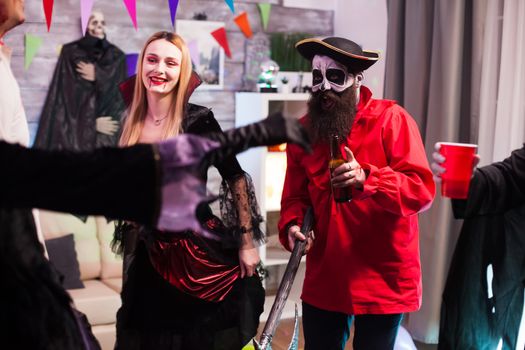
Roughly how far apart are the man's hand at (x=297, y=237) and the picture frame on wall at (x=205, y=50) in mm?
2469

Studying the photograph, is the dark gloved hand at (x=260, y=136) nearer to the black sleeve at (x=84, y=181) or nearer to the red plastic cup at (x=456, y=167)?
the black sleeve at (x=84, y=181)

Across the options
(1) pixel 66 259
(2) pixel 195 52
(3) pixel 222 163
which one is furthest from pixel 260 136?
(2) pixel 195 52

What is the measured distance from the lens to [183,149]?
134cm

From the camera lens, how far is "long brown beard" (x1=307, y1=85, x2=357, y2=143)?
264 centimetres

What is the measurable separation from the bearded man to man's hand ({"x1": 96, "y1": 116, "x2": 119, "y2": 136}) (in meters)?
2.17

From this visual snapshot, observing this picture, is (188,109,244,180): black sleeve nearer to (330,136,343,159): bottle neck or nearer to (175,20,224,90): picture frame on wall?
(330,136,343,159): bottle neck

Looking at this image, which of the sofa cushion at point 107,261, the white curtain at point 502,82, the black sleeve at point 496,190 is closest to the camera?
the black sleeve at point 496,190

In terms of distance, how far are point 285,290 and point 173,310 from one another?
0.39 m

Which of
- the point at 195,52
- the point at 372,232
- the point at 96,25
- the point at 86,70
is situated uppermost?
the point at 96,25

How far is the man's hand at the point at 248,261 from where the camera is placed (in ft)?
8.30

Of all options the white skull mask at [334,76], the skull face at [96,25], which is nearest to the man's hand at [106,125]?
the skull face at [96,25]

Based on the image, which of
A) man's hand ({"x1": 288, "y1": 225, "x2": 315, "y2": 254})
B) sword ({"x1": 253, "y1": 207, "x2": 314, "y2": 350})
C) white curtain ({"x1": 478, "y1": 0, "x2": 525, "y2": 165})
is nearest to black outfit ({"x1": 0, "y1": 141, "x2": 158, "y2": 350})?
sword ({"x1": 253, "y1": 207, "x2": 314, "y2": 350})

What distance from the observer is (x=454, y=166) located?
198cm

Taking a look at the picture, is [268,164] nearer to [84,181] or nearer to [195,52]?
[195,52]
